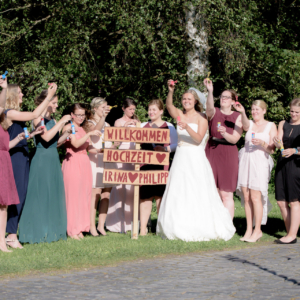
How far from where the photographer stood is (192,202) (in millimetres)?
7961

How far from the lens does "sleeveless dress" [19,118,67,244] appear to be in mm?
7676

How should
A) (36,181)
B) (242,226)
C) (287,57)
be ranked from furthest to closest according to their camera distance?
(287,57)
(242,226)
(36,181)

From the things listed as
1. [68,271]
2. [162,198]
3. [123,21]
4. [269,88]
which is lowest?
[68,271]

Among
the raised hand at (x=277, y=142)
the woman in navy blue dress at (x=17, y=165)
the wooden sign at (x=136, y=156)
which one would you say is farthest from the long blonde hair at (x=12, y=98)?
the raised hand at (x=277, y=142)

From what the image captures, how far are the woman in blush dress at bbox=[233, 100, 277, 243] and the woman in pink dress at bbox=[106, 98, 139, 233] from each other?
1929 millimetres

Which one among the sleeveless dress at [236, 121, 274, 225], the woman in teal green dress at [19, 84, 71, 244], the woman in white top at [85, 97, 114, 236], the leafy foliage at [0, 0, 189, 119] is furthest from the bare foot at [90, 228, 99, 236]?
the leafy foliage at [0, 0, 189, 119]

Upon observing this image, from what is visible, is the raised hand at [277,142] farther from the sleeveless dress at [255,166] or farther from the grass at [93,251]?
the grass at [93,251]

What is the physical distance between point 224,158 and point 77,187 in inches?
94.5

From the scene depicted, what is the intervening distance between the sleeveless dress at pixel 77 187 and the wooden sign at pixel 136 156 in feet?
1.56

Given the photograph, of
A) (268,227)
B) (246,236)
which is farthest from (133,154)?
(268,227)

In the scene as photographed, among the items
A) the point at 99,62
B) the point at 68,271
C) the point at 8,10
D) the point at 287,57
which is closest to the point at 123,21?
the point at 99,62

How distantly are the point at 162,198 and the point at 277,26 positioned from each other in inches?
325

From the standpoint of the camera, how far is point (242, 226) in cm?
972

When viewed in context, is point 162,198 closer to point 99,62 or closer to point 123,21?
point 123,21
